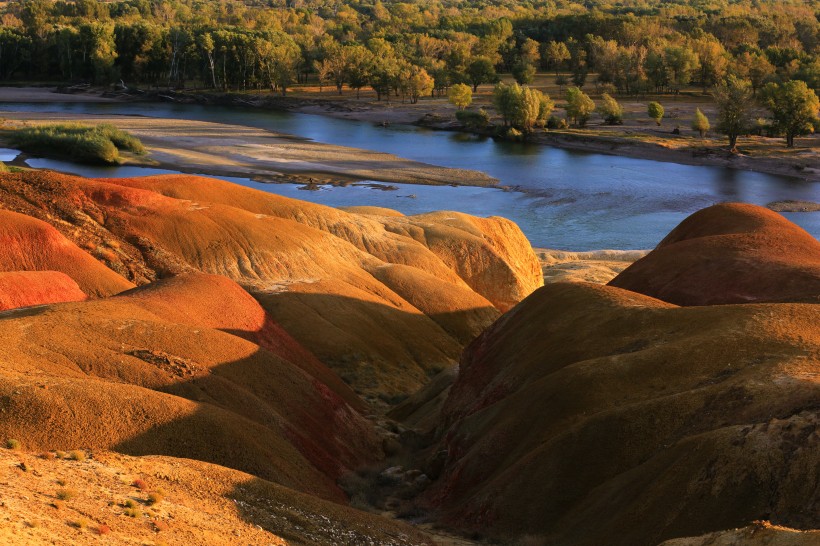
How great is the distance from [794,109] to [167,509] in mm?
111705

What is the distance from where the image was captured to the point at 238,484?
77.9ft

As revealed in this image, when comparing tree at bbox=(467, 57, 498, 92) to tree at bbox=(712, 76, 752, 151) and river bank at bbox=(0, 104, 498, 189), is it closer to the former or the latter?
river bank at bbox=(0, 104, 498, 189)

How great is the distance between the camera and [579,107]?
134375 millimetres

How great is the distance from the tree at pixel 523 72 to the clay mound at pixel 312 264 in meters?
109

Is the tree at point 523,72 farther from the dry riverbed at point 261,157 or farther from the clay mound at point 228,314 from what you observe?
the clay mound at point 228,314

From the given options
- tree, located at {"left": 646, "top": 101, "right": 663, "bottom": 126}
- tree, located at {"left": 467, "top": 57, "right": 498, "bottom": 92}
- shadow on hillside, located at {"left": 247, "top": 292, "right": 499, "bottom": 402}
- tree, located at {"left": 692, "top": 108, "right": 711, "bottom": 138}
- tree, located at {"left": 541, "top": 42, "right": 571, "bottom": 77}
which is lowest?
shadow on hillside, located at {"left": 247, "top": 292, "right": 499, "bottom": 402}

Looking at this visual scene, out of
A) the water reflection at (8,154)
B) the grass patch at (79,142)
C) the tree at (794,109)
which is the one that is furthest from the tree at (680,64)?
the water reflection at (8,154)

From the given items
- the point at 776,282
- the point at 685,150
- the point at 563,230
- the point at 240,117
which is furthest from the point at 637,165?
the point at 776,282

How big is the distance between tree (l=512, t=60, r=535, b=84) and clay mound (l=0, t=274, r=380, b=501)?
132m

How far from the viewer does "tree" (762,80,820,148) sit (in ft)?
382

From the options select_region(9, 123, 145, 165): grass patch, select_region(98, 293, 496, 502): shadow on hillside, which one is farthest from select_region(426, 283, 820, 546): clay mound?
select_region(9, 123, 145, 165): grass patch

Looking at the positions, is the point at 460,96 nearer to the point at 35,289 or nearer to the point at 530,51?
the point at 530,51

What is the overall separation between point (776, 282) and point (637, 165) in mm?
74082

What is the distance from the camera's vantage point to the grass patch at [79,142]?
105 metres
